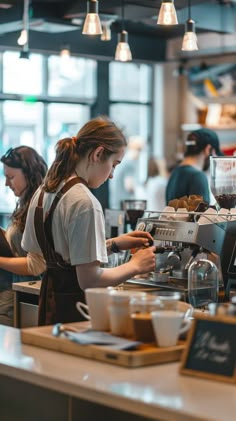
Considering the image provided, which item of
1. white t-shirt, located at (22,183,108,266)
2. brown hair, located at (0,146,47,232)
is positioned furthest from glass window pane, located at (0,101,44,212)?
white t-shirt, located at (22,183,108,266)

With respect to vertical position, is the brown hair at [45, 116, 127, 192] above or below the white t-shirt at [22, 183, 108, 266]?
above

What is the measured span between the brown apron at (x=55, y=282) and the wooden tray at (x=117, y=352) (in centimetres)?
90

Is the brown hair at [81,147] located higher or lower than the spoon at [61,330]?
higher

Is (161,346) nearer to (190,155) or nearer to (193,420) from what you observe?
(193,420)

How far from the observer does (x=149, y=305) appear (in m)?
2.44

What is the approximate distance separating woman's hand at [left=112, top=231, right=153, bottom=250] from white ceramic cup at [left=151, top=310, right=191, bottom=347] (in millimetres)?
1251

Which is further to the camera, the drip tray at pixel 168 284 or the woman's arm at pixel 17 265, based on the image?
the woman's arm at pixel 17 265

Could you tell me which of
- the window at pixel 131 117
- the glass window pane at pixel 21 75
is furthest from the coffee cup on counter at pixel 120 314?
the window at pixel 131 117

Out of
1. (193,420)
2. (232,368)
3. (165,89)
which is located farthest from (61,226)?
→ (165,89)

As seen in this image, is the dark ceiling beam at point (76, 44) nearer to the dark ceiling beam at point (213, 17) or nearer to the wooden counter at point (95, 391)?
the dark ceiling beam at point (213, 17)

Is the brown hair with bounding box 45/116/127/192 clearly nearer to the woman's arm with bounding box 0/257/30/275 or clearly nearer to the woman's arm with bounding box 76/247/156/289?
the woman's arm with bounding box 76/247/156/289

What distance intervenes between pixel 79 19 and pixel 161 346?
6912mm

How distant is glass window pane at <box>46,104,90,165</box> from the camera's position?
11.4 metres

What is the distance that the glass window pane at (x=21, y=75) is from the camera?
35.2ft
